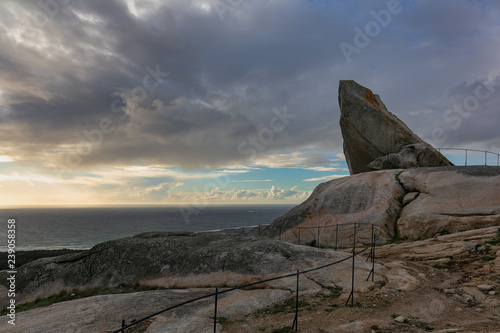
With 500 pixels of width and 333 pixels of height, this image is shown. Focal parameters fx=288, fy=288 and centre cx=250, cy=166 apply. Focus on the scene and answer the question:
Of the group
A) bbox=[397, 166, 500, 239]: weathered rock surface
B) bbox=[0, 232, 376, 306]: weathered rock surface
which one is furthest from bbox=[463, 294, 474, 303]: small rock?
bbox=[397, 166, 500, 239]: weathered rock surface

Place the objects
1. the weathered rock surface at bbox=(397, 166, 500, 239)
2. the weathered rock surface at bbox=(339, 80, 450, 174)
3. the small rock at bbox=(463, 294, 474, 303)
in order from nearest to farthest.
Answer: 1. the small rock at bbox=(463, 294, 474, 303)
2. the weathered rock surface at bbox=(397, 166, 500, 239)
3. the weathered rock surface at bbox=(339, 80, 450, 174)

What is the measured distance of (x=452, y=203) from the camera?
700 inches

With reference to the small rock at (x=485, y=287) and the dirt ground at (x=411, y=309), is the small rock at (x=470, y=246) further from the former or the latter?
the small rock at (x=485, y=287)

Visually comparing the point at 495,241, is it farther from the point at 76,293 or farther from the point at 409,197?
the point at 76,293

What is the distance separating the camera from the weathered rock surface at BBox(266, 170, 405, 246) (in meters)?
19.5

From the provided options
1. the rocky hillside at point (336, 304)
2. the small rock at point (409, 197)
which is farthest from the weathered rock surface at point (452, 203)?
the rocky hillside at point (336, 304)

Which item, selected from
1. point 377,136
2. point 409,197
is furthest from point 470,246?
point 377,136

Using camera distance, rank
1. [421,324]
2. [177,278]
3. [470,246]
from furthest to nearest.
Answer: [470,246]
[177,278]
[421,324]

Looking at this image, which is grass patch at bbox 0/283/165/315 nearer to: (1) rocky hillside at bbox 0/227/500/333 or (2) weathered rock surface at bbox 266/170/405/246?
(1) rocky hillside at bbox 0/227/500/333

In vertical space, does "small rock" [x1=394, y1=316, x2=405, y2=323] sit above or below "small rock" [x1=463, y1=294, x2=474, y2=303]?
below

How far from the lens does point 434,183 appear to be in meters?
19.7

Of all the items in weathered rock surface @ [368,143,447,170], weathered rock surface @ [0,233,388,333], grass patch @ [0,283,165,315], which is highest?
weathered rock surface @ [368,143,447,170]

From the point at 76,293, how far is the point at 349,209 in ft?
56.2

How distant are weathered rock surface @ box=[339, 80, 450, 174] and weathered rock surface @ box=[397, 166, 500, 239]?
167 inches
